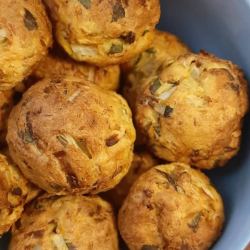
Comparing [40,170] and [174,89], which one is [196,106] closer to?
[174,89]

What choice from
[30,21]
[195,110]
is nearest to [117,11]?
[30,21]

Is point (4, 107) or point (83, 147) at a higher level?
point (83, 147)

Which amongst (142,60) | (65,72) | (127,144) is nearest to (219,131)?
(127,144)

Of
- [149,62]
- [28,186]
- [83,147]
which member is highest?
[149,62]

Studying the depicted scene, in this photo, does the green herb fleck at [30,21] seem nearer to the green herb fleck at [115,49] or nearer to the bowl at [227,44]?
the green herb fleck at [115,49]

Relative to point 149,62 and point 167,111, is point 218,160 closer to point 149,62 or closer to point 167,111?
point 167,111

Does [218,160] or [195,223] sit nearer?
[195,223]
